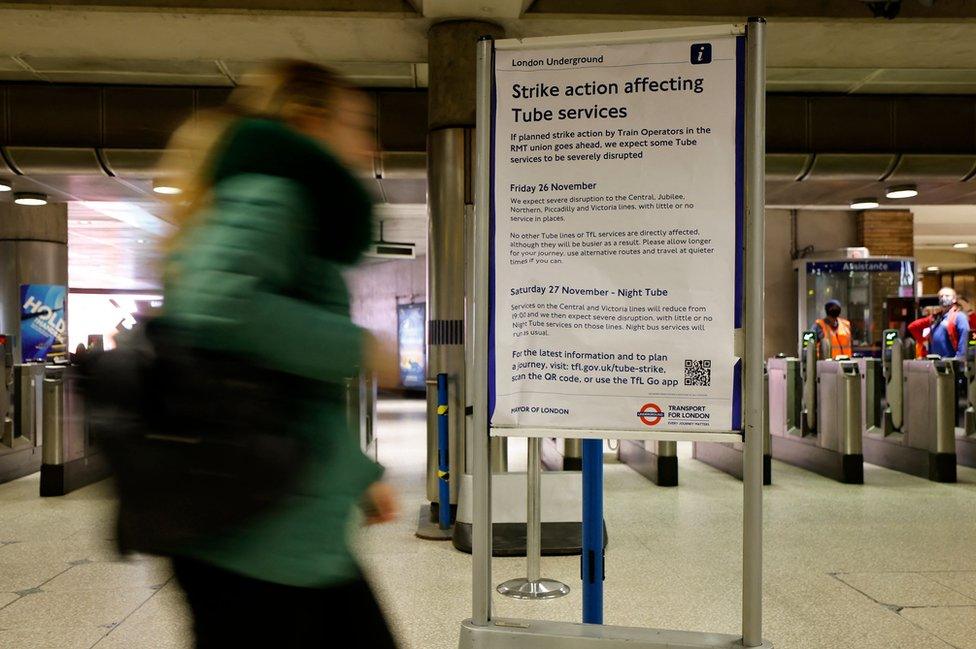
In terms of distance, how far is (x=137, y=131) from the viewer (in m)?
7.42

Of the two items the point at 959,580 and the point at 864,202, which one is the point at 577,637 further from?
the point at 864,202

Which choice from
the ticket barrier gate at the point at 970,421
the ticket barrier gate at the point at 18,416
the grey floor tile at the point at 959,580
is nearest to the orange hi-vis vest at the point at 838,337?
the ticket barrier gate at the point at 970,421

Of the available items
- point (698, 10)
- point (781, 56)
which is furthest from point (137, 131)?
point (781, 56)

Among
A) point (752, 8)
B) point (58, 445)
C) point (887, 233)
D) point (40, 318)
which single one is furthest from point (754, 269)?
point (887, 233)

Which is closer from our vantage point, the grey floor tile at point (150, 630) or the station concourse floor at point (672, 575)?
the grey floor tile at point (150, 630)

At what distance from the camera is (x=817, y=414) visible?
812cm

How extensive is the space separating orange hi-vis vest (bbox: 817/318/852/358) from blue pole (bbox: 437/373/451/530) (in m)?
5.76

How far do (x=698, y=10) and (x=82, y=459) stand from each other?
623 centimetres

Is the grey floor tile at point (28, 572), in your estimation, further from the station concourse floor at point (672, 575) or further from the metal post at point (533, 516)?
the metal post at point (533, 516)

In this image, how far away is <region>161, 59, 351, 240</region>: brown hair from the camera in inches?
52.2

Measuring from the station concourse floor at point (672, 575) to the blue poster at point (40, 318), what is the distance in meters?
6.88

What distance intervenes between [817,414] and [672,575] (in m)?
4.51

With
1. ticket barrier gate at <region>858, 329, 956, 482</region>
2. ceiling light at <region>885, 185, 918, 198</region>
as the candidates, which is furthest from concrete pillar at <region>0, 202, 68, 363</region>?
ceiling light at <region>885, 185, 918, 198</region>

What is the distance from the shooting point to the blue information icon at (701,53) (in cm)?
192
